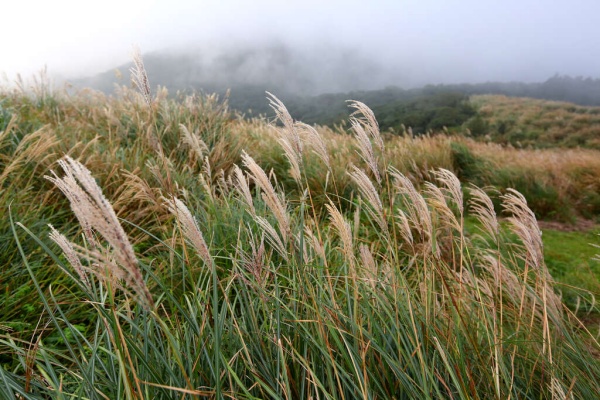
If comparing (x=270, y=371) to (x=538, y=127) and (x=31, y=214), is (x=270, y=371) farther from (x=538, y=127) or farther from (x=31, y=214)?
(x=538, y=127)

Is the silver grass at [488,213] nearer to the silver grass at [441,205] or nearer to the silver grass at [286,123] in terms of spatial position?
the silver grass at [441,205]

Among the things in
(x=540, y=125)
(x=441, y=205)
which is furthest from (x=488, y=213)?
(x=540, y=125)

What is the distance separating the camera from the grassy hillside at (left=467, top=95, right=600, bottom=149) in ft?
108

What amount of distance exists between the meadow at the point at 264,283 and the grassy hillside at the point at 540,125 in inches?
1217

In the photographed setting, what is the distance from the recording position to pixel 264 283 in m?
1.55

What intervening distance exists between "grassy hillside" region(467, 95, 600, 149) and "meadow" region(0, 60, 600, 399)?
30912mm

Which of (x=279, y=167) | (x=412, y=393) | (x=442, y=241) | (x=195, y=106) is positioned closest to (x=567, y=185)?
(x=442, y=241)

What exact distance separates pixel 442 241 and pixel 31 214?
13.3 ft

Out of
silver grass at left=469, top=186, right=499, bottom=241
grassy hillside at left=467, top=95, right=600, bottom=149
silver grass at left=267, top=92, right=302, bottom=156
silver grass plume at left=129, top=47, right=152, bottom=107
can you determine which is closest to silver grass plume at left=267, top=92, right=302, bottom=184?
silver grass at left=267, top=92, right=302, bottom=156

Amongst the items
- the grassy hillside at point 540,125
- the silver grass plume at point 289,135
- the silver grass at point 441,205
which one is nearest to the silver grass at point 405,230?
Result: the silver grass at point 441,205

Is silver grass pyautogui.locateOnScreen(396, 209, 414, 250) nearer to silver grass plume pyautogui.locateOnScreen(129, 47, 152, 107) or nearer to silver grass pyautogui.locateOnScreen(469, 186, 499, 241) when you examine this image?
silver grass pyautogui.locateOnScreen(469, 186, 499, 241)

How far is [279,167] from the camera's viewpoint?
5766mm

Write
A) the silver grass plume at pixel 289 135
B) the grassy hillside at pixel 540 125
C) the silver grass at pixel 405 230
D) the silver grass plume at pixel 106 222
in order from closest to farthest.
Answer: the silver grass plume at pixel 106 222 < the silver grass plume at pixel 289 135 < the silver grass at pixel 405 230 < the grassy hillside at pixel 540 125

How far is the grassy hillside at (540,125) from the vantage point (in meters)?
32.9
